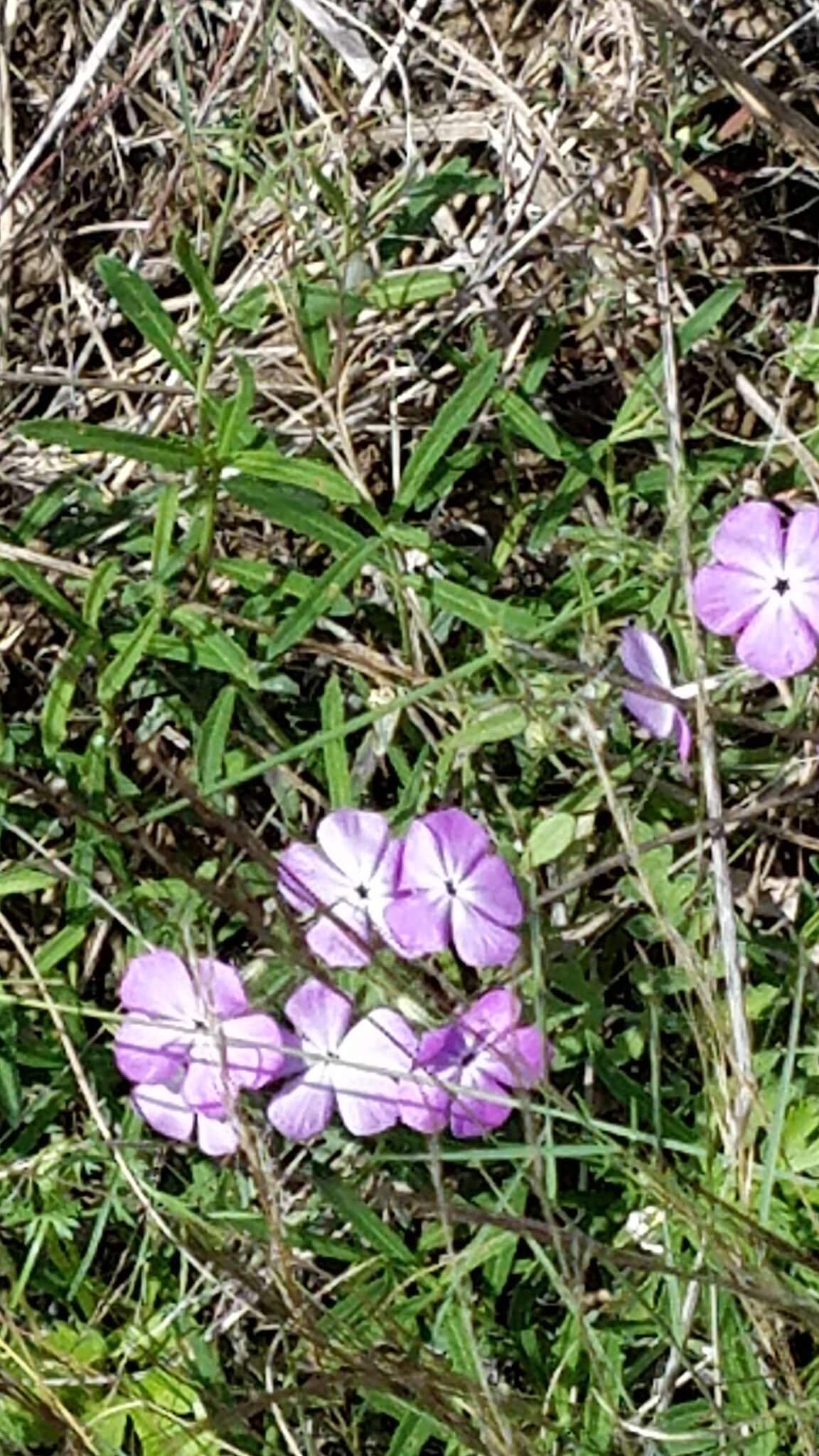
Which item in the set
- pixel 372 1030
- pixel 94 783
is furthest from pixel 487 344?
pixel 372 1030

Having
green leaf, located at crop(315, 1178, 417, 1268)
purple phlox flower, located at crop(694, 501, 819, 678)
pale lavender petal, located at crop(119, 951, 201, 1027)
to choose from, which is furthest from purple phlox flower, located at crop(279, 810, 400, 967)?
purple phlox flower, located at crop(694, 501, 819, 678)

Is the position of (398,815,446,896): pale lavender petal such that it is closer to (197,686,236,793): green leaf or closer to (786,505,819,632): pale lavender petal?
(197,686,236,793): green leaf

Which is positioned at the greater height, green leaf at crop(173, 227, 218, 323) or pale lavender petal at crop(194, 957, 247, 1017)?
green leaf at crop(173, 227, 218, 323)

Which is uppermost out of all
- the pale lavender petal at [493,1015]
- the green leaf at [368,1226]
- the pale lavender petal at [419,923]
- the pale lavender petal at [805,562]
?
the pale lavender petal at [805,562]

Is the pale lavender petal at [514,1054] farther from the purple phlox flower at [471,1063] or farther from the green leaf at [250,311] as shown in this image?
the green leaf at [250,311]

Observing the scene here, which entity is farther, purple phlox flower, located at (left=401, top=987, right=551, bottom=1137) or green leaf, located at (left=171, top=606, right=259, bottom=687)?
green leaf, located at (left=171, top=606, right=259, bottom=687)

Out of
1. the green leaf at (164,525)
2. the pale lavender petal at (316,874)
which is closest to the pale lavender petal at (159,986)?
the pale lavender petal at (316,874)
